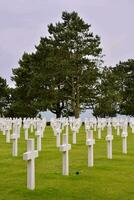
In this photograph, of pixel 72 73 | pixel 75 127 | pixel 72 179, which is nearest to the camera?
pixel 72 179

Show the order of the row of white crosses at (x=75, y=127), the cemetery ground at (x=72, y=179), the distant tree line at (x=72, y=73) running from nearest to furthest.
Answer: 1. the cemetery ground at (x=72, y=179)
2. the row of white crosses at (x=75, y=127)
3. the distant tree line at (x=72, y=73)

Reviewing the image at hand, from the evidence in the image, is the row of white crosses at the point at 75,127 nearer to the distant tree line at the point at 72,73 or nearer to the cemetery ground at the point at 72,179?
the cemetery ground at the point at 72,179

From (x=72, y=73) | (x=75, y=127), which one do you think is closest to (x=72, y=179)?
(x=75, y=127)

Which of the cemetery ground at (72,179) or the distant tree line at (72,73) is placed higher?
the distant tree line at (72,73)

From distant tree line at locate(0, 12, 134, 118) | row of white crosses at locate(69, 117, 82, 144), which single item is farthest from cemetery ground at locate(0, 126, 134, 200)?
distant tree line at locate(0, 12, 134, 118)

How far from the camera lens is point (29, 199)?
8.34 m

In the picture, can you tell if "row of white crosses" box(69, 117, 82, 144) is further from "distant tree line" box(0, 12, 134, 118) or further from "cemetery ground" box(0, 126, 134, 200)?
"distant tree line" box(0, 12, 134, 118)

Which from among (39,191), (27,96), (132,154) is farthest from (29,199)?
(27,96)

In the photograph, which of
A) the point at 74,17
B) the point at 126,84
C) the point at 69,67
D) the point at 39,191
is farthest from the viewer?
the point at 126,84

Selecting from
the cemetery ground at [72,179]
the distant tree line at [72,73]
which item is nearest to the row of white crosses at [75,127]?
the cemetery ground at [72,179]

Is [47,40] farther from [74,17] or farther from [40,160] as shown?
[40,160]

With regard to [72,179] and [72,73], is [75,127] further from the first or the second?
[72,73]

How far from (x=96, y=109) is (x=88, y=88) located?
2345mm

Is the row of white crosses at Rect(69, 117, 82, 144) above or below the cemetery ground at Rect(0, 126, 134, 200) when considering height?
above
